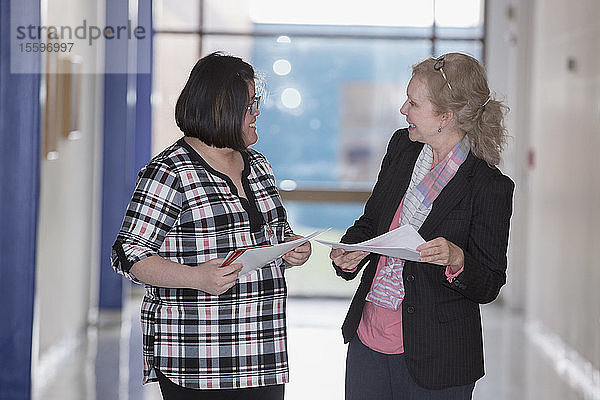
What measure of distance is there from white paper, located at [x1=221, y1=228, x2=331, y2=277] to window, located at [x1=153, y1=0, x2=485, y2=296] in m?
5.49

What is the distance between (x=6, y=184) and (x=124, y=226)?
2183 millimetres

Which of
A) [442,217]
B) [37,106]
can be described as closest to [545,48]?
[37,106]

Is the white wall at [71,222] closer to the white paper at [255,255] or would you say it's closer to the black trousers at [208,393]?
the black trousers at [208,393]

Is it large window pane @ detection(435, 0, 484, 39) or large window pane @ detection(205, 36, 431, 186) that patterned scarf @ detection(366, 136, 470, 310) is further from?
large window pane @ detection(435, 0, 484, 39)

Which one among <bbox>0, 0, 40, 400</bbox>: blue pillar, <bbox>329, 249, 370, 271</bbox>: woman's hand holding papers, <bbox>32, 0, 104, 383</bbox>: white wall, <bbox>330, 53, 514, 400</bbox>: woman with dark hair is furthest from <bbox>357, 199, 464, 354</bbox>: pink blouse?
<bbox>32, 0, 104, 383</bbox>: white wall

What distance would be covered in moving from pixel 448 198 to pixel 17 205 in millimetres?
2514

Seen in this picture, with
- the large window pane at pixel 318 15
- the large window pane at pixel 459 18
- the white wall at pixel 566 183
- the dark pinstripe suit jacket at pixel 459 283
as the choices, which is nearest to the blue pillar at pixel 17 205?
the dark pinstripe suit jacket at pixel 459 283

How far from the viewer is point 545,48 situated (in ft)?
23.1

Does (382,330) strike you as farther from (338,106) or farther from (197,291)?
(338,106)

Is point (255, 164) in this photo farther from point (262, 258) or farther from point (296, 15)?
point (296, 15)

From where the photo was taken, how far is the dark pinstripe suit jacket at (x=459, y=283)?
241 centimetres

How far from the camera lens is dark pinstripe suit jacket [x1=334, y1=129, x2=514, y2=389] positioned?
2.41m

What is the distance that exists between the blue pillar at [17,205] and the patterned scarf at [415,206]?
7.50 feet

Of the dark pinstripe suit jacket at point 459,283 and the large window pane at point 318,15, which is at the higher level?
the large window pane at point 318,15
